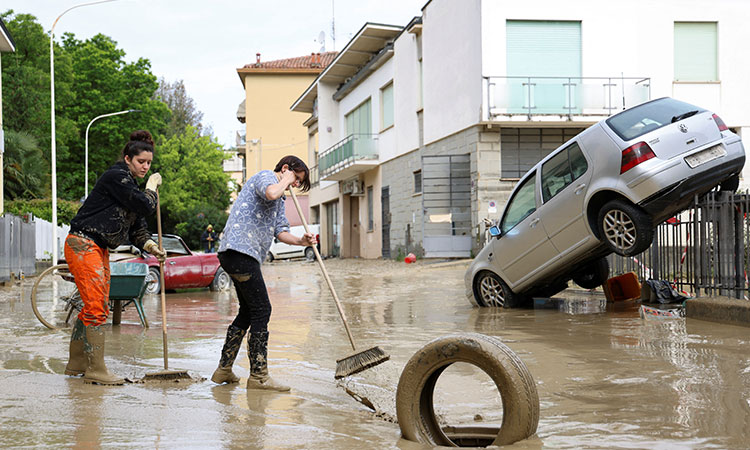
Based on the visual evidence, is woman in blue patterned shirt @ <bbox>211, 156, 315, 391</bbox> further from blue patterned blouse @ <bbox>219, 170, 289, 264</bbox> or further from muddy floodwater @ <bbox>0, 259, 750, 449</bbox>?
muddy floodwater @ <bbox>0, 259, 750, 449</bbox>

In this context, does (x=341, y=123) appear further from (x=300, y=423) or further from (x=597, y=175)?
(x=300, y=423)

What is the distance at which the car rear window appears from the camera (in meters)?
9.01

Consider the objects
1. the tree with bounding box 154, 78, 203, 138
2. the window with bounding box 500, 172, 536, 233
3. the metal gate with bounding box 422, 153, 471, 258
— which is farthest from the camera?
the tree with bounding box 154, 78, 203, 138

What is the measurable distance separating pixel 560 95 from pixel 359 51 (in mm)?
13976

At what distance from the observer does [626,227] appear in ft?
29.9

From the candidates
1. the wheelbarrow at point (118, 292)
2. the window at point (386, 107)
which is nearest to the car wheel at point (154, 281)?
the wheelbarrow at point (118, 292)

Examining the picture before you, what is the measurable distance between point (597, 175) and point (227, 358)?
213 inches

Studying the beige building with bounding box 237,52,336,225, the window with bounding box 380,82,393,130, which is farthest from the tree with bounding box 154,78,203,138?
the window with bounding box 380,82,393,130

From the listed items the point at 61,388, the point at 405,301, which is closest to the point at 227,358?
the point at 61,388

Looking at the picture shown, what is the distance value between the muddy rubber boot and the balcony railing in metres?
17.6

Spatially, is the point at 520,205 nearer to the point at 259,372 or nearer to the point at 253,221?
the point at 253,221

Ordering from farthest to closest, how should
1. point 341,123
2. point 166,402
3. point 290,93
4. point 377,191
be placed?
point 290,93 → point 341,123 → point 377,191 → point 166,402

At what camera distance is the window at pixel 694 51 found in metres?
22.8

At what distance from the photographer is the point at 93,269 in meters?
5.78
